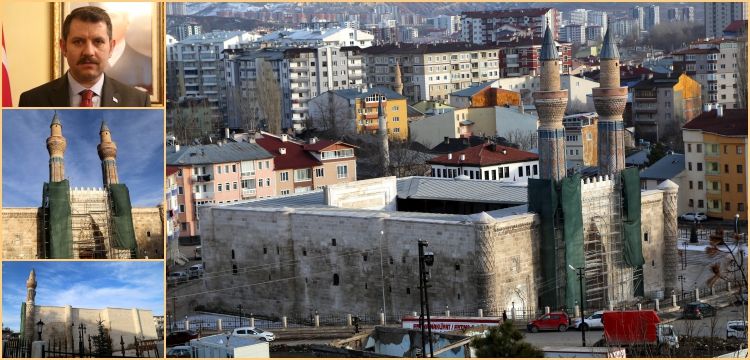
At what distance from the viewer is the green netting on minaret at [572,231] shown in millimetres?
24547

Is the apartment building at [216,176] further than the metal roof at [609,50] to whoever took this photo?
Yes

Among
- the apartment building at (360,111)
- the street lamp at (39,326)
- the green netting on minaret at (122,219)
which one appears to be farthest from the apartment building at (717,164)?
the street lamp at (39,326)

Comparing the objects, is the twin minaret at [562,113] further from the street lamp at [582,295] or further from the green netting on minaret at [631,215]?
the street lamp at [582,295]

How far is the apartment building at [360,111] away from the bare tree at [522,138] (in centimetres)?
397

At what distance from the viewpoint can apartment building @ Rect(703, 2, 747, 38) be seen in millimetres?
96469

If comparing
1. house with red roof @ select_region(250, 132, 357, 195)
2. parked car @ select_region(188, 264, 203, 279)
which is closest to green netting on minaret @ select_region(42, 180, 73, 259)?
parked car @ select_region(188, 264, 203, 279)

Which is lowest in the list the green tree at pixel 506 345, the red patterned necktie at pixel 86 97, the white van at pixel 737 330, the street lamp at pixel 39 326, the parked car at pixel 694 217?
the white van at pixel 737 330

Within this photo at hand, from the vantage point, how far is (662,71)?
68.7m

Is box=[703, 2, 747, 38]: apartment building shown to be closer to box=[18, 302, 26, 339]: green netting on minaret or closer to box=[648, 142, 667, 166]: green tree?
box=[648, 142, 667, 166]: green tree

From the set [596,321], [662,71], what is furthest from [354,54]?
[596,321]

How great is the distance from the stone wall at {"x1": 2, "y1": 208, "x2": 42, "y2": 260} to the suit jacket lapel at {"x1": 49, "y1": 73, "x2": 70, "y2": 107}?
2.10 ft

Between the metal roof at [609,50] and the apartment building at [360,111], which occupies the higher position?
the apartment building at [360,111]

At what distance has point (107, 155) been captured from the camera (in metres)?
9.38

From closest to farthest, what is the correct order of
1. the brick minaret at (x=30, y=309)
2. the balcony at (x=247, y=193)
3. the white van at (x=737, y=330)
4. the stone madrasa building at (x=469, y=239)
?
1. the brick minaret at (x=30, y=309)
2. the white van at (x=737, y=330)
3. the stone madrasa building at (x=469, y=239)
4. the balcony at (x=247, y=193)
